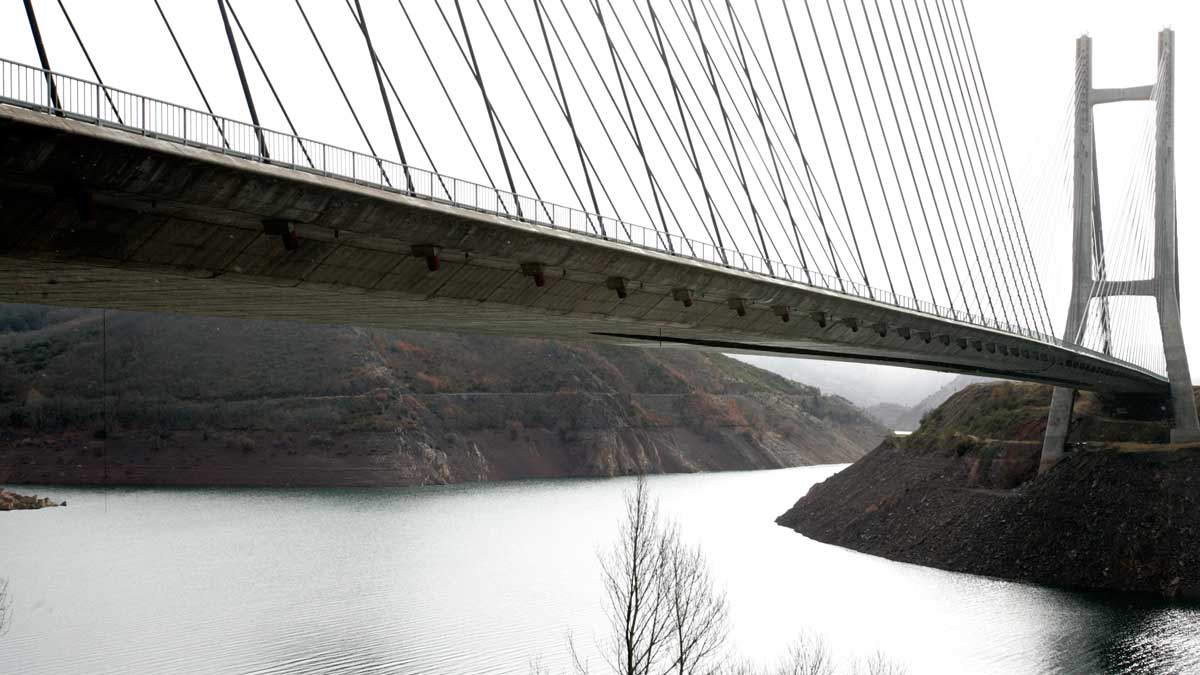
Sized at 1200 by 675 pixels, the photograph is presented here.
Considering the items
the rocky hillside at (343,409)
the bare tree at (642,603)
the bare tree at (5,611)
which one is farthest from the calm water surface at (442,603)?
the rocky hillside at (343,409)

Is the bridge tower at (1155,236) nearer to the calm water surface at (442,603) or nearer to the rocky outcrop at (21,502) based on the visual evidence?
the calm water surface at (442,603)

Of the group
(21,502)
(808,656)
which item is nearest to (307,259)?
(808,656)

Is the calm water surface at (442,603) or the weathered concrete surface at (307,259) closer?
the weathered concrete surface at (307,259)

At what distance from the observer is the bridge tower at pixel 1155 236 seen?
43594 mm

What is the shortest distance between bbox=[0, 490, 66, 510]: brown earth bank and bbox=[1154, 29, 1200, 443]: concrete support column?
4541 cm

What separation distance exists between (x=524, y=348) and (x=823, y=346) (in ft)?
249

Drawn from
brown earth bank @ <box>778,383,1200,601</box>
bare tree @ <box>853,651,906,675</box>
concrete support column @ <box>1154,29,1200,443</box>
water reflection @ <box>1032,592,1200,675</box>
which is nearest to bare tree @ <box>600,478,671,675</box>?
bare tree @ <box>853,651,906,675</box>

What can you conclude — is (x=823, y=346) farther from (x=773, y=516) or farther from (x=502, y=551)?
(x=773, y=516)

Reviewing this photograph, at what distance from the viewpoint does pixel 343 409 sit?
81.4m

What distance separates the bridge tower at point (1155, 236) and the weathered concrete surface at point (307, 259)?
23623mm

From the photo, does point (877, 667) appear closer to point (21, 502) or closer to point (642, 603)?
point (642, 603)

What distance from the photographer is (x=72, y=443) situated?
62.6 m

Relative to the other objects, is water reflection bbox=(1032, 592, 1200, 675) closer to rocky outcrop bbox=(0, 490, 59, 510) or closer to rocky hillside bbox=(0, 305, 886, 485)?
rocky outcrop bbox=(0, 490, 59, 510)

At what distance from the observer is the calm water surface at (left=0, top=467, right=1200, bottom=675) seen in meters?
22.8
